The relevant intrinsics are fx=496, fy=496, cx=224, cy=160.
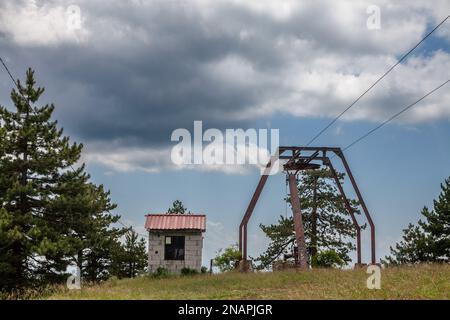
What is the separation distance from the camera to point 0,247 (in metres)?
25.0

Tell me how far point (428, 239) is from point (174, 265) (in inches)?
645

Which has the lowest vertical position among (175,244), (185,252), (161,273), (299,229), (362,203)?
(161,273)

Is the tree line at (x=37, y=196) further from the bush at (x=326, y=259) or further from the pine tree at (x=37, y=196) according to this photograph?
the bush at (x=326, y=259)

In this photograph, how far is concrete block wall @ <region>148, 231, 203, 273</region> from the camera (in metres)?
29.8

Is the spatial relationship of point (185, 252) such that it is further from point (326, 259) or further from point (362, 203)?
point (362, 203)

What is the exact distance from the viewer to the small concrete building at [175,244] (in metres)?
29.8

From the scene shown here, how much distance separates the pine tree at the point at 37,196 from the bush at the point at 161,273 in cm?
460

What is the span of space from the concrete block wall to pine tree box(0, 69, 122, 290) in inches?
155

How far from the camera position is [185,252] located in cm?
2997

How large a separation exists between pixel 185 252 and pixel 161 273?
2034mm

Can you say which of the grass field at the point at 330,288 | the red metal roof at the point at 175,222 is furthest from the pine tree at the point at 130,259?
the grass field at the point at 330,288

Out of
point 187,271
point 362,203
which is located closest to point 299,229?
point 362,203
